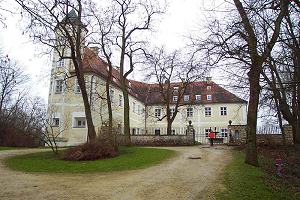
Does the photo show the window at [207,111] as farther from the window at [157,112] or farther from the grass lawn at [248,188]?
the grass lawn at [248,188]

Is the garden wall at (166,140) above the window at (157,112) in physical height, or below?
below

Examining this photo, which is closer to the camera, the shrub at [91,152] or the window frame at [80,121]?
the shrub at [91,152]

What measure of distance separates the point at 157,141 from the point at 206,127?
21630 millimetres

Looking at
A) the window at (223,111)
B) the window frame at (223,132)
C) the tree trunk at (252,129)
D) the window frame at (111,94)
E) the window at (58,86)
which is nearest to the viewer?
the tree trunk at (252,129)

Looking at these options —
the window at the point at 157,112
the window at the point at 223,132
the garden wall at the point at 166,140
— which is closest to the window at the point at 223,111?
the window at the point at 223,132

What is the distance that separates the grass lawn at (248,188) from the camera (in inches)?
368

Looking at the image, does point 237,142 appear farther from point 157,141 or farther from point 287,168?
point 287,168

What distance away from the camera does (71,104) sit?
35.5 m

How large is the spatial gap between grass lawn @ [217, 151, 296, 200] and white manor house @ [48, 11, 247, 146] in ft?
80.6

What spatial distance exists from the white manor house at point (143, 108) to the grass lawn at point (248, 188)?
80.6ft

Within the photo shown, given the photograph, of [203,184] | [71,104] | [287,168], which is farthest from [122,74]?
[203,184]

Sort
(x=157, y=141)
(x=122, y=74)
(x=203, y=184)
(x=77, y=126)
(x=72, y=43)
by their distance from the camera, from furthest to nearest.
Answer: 1. (x=77, y=126)
2. (x=157, y=141)
3. (x=122, y=74)
4. (x=72, y=43)
5. (x=203, y=184)

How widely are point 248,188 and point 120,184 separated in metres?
4.22

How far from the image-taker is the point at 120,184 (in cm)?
1085
